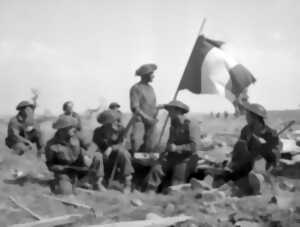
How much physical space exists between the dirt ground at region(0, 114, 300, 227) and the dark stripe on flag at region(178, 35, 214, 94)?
1903 mm

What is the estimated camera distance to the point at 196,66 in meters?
8.27

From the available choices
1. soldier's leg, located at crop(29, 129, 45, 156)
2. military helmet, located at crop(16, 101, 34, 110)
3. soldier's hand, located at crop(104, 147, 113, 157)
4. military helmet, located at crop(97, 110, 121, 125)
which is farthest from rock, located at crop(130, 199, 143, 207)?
military helmet, located at crop(16, 101, 34, 110)

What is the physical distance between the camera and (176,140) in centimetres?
729

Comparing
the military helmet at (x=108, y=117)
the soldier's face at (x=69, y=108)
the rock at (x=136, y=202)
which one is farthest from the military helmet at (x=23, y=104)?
the rock at (x=136, y=202)

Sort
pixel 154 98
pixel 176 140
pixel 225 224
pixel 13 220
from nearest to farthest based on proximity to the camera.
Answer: pixel 225 224, pixel 13 220, pixel 176 140, pixel 154 98

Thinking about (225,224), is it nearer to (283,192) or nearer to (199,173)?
(283,192)

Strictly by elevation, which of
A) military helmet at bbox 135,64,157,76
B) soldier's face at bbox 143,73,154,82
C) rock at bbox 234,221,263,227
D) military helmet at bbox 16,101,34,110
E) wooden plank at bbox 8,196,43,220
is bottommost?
wooden plank at bbox 8,196,43,220

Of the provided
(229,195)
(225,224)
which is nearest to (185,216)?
(225,224)

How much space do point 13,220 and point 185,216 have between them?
1865 millimetres

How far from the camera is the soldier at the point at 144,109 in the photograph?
8094mm

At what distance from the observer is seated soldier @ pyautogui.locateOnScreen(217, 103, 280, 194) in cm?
681

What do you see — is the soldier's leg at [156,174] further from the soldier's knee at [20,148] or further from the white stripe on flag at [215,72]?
the soldier's knee at [20,148]

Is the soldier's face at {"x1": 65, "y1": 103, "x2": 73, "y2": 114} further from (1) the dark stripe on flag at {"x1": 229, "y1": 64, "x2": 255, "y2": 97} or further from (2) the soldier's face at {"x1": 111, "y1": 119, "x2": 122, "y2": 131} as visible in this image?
(1) the dark stripe on flag at {"x1": 229, "y1": 64, "x2": 255, "y2": 97}

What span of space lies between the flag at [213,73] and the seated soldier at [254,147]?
1.23 m
